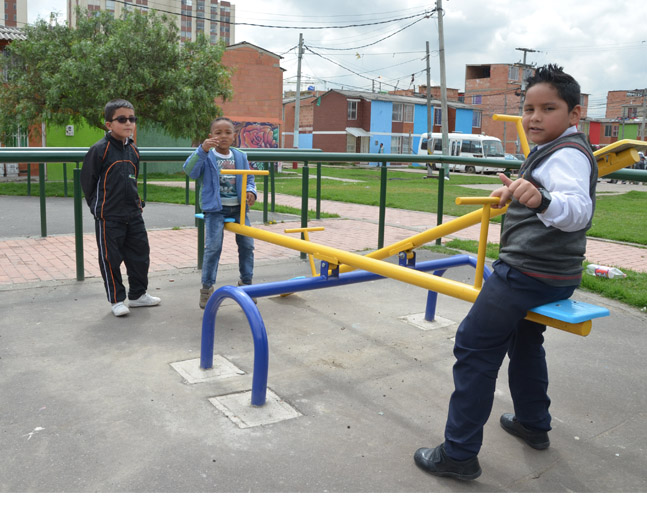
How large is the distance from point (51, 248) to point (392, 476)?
17.8ft

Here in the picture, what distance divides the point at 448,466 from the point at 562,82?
1390 millimetres

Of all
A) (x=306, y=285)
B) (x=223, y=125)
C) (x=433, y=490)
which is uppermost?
(x=223, y=125)

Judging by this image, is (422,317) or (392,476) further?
(422,317)

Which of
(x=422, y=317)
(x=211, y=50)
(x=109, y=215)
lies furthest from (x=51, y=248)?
(x=211, y=50)

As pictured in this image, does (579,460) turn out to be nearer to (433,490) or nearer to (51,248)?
(433,490)

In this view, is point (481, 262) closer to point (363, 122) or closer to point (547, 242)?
point (547, 242)

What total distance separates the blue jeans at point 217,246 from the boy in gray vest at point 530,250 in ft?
8.00

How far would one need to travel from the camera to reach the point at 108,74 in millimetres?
15922

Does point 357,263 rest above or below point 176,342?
above

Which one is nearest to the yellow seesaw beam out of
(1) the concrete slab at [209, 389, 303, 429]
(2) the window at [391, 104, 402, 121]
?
(1) the concrete slab at [209, 389, 303, 429]

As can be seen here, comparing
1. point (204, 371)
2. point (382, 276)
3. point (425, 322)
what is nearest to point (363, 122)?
point (425, 322)

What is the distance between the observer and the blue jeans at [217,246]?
14.6 ft

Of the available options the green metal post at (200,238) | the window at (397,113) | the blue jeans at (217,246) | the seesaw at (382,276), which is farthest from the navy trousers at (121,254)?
the window at (397,113)

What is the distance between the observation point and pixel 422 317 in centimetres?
443
